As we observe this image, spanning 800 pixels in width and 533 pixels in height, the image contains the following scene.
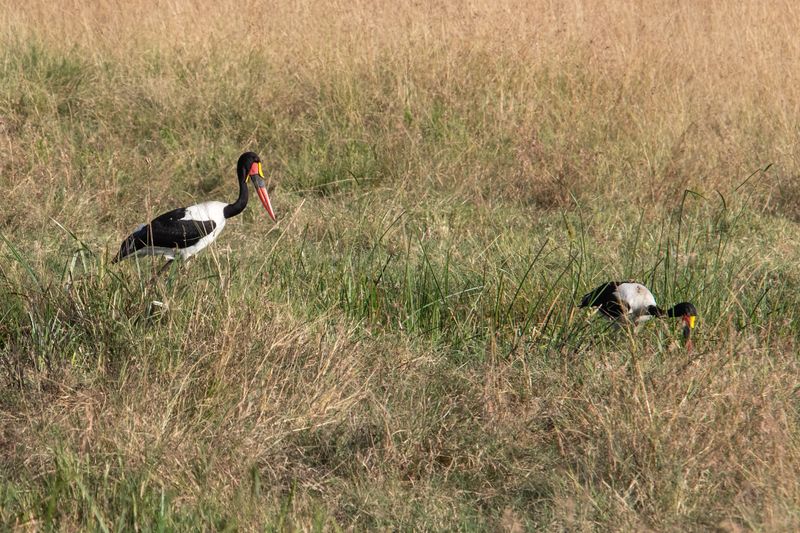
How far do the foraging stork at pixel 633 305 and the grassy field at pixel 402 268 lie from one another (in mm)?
61

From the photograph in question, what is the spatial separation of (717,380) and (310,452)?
1.19 meters

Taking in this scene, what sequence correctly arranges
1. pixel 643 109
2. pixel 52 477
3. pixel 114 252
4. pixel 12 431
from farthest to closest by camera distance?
pixel 643 109, pixel 114 252, pixel 12 431, pixel 52 477

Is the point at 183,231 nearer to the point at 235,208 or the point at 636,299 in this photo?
the point at 235,208

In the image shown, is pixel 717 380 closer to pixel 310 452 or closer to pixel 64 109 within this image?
pixel 310 452

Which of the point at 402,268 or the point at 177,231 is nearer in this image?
the point at 402,268

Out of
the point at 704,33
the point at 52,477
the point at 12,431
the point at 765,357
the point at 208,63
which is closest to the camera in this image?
the point at 52,477

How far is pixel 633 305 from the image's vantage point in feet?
12.2

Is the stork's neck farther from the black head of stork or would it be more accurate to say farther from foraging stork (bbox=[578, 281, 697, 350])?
foraging stork (bbox=[578, 281, 697, 350])

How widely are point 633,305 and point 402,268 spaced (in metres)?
1.03

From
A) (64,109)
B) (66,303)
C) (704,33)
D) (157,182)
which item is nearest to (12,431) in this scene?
(66,303)

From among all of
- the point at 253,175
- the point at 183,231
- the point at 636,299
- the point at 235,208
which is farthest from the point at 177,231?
the point at 636,299

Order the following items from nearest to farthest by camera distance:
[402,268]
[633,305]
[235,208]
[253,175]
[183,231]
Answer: [633,305], [402,268], [183,231], [235,208], [253,175]

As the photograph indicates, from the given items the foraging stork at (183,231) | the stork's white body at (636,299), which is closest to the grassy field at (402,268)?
the stork's white body at (636,299)

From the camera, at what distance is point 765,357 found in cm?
334
